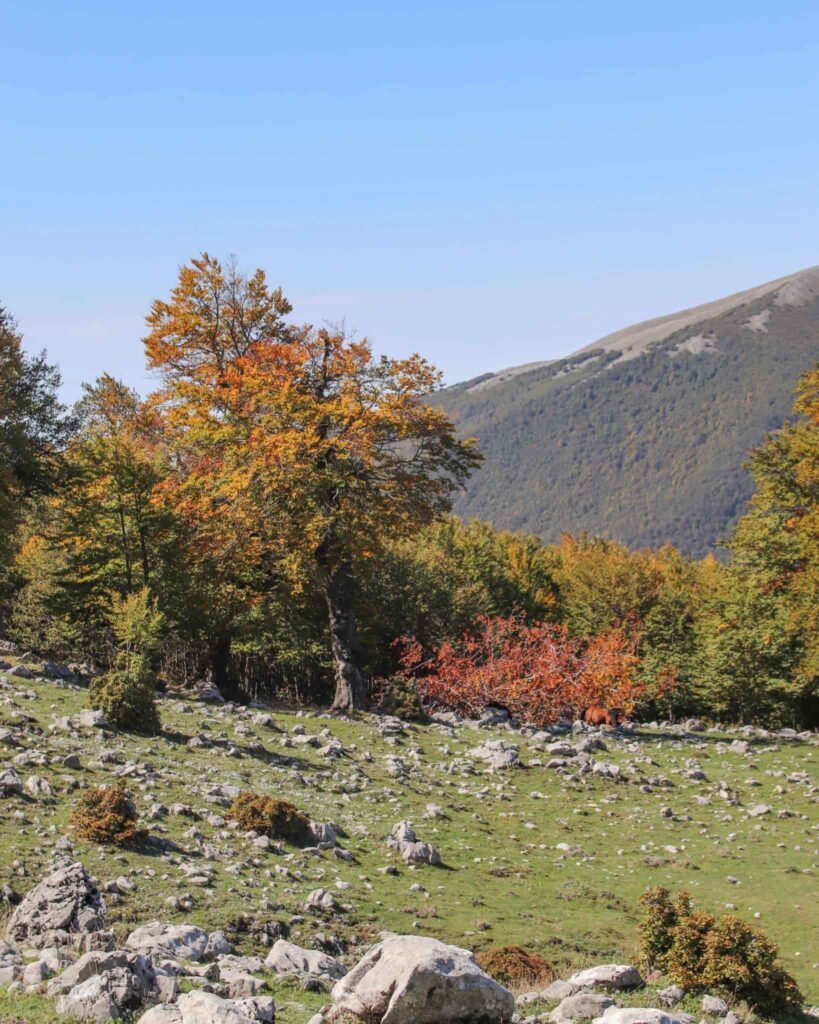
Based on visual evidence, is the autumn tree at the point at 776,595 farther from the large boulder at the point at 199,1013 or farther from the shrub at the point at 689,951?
the large boulder at the point at 199,1013

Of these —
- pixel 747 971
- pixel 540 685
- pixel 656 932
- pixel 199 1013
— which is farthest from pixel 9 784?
pixel 540 685

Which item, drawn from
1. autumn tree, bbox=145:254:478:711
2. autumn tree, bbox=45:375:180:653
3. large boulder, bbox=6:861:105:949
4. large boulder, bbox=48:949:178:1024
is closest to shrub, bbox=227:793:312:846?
large boulder, bbox=6:861:105:949

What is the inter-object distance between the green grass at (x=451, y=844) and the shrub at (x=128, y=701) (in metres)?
0.65

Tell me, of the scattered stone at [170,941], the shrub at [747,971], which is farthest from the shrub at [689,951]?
the scattered stone at [170,941]

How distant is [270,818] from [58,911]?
547 cm

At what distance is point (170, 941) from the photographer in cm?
1153

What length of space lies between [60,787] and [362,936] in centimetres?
648

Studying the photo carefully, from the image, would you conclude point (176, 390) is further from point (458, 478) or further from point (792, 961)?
point (792, 961)

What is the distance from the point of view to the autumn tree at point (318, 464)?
30578 millimetres

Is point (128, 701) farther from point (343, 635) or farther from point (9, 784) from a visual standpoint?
point (343, 635)

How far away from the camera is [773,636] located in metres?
52.4

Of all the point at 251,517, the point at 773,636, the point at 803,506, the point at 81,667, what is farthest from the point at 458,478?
the point at 773,636

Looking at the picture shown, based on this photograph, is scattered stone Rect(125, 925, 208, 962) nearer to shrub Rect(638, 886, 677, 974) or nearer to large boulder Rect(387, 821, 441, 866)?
shrub Rect(638, 886, 677, 974)

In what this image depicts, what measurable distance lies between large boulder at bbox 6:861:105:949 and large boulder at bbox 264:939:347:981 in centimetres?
212
